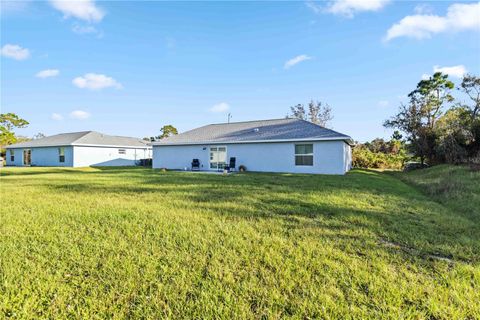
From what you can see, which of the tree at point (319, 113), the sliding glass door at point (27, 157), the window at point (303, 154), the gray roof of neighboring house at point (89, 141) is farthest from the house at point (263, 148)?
the tree at point (319, 113)

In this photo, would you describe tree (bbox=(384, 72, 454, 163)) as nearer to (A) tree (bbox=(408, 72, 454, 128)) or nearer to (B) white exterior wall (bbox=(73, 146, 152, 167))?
(A) tree (bbox=(408, 72, 454, 128))

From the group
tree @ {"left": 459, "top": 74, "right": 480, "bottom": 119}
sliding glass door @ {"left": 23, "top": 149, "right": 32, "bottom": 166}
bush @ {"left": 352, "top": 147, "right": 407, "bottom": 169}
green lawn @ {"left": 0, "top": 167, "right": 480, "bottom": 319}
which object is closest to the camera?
green lawn @ {"left": 0, "top": 167, "right": 480, "bottom": 319}

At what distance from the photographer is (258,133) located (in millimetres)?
18469

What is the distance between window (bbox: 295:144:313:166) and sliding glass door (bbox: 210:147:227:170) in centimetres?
539

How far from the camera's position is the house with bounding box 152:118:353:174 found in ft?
50.5

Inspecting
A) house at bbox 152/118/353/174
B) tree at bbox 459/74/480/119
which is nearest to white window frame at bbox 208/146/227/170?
house at bbox 152/118/353/174

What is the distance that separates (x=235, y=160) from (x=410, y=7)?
12641 mm

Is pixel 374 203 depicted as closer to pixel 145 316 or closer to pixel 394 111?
pixel 145 316

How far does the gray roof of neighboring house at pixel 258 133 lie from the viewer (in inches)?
626

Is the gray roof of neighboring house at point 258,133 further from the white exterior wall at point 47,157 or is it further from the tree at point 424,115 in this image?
the white exterior wall at point 47,157

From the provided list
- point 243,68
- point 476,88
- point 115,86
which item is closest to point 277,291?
point 243,68

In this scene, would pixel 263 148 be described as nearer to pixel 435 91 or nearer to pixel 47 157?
pixel 435 91

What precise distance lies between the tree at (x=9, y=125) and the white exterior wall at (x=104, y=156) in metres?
19.6

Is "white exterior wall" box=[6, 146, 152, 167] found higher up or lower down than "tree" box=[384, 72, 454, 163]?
lower down
